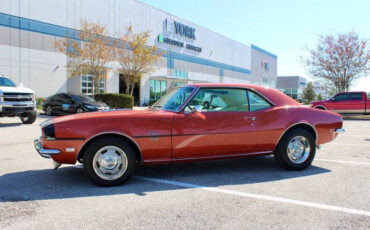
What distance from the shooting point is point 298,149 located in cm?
516

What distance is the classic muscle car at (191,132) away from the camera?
13.3 ft

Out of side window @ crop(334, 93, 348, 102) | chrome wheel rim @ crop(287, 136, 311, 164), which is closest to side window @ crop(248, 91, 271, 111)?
chrome wheel rim @ crop(287, 136, 311, 164)

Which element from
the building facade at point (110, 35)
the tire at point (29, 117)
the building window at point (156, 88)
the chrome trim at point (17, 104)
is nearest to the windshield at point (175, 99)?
the chrome trim at point (17, 104)

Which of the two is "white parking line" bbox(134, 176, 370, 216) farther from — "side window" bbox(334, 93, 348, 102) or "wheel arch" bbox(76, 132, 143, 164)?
"side window" bbox(334, 93, 348, 102)

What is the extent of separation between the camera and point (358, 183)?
4375 mm

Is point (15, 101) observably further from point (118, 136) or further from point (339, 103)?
point (339, 103)

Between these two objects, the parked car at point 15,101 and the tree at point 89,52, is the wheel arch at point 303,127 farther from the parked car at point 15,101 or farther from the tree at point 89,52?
the tree at point 89,52

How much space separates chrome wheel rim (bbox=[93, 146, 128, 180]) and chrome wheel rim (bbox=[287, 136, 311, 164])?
279 centimetres

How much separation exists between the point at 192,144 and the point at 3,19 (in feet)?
73.9

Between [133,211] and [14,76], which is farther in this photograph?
[14,76]

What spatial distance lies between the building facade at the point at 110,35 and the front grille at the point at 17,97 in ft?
39.4

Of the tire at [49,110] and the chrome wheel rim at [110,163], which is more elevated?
the tire at [49,110]

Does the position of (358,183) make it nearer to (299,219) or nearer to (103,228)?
(299,219)

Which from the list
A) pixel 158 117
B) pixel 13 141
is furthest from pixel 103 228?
pixel 13 141
